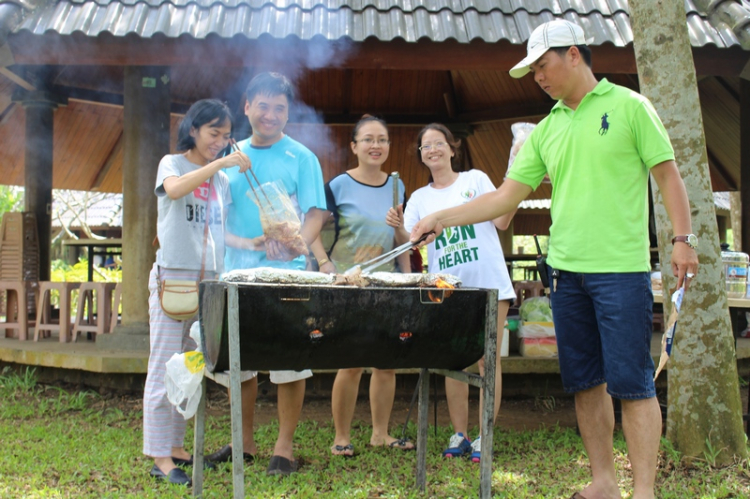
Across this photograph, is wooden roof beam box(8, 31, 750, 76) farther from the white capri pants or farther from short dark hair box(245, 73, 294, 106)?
the white capri pants

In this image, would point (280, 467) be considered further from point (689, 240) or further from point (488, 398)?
point (689, 240)

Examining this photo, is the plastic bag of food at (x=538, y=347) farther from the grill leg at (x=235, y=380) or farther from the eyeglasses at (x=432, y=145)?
the grill leg at (x=235, y=380)

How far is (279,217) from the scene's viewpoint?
3.57 meters

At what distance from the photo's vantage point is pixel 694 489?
3.44m

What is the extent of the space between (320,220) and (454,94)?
5.71 metres

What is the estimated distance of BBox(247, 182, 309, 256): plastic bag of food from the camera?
354 cm

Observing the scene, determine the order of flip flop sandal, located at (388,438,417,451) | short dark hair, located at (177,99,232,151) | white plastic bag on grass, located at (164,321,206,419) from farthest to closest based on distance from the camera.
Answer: flip flop sandal, located at (388,438,417,451) → short dark hair, located at (177,99,232,151) → white plastic bag on grass, located at (164,321,206,419)

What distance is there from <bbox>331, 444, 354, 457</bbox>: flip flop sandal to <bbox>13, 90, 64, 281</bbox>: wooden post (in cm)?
498

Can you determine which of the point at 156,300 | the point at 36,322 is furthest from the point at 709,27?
the point at 36,322

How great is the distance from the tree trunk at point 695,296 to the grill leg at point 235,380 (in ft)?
7.93

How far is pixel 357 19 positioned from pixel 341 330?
316cm

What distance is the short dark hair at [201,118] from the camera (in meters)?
3.60

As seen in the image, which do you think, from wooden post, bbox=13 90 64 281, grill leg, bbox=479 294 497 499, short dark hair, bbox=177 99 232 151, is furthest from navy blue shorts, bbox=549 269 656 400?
wooden post, bbox=13 90 64 281

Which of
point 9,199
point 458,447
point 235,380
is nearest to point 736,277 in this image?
point 458,447
